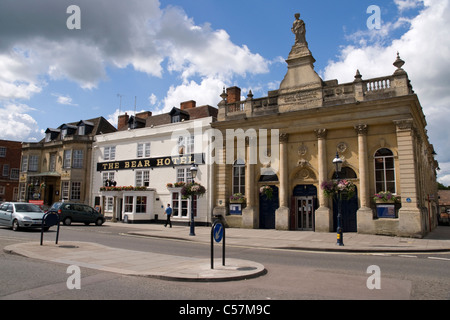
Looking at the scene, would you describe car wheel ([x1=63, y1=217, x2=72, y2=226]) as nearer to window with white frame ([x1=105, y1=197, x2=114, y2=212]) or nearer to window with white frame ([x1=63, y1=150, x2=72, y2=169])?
window with white frame ([x1=105, y1=197, x2=114, y2=212])

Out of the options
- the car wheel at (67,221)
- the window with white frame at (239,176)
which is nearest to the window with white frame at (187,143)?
the window with white frame at (239,176)

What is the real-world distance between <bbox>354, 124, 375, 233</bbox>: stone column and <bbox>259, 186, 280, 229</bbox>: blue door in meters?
6.07

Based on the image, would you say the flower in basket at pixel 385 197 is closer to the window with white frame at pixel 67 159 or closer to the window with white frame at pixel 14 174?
the window with white frame at pixel 67 159

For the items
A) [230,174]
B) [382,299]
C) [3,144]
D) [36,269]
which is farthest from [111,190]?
[3,144]

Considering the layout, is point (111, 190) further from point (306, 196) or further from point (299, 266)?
point (299, 266)

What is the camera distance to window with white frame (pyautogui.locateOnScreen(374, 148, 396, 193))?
818 inches

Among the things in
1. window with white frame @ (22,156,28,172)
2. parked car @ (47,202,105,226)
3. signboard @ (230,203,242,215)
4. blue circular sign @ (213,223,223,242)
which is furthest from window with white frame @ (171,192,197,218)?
window with white frame @ (22,156,28,172)

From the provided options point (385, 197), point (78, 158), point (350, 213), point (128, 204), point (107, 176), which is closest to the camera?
point (385, 197)

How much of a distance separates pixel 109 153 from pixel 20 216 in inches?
687

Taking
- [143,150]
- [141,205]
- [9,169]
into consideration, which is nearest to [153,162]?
[143,150]

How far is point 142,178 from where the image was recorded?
32344 millimetres

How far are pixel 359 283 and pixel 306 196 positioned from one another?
16347 millimetres

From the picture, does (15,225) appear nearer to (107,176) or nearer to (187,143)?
(187,143)

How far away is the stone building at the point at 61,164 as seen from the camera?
121ft
